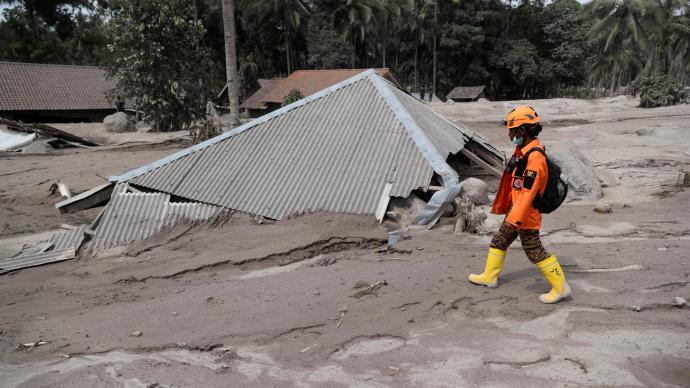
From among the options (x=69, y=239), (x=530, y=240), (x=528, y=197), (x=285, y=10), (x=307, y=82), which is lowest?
(x=69, y=239)

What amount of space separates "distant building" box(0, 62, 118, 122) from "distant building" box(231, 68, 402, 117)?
916 cm

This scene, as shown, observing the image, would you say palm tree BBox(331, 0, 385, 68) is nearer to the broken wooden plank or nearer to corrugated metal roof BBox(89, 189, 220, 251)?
the broken wooden plank

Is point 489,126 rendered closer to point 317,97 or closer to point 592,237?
point 317,97

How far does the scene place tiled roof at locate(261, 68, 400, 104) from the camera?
30.5m

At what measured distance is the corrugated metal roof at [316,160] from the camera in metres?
7.52

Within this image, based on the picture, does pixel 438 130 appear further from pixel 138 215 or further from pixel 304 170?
pixel 138 215

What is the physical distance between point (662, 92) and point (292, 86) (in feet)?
74.7

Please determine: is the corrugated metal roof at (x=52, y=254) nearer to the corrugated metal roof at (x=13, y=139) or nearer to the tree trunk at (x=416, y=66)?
the corrugated metal roof at (x=13, y=139)

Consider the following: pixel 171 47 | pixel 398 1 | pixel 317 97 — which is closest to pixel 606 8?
pixel 398 1

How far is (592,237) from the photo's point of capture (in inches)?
251

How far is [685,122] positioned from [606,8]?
82.8 ft

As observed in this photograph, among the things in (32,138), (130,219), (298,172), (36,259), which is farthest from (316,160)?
(32,138)

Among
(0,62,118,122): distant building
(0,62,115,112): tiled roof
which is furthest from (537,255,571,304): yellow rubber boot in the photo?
(0,62,115,112): tiled roof

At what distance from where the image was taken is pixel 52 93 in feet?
94.2
